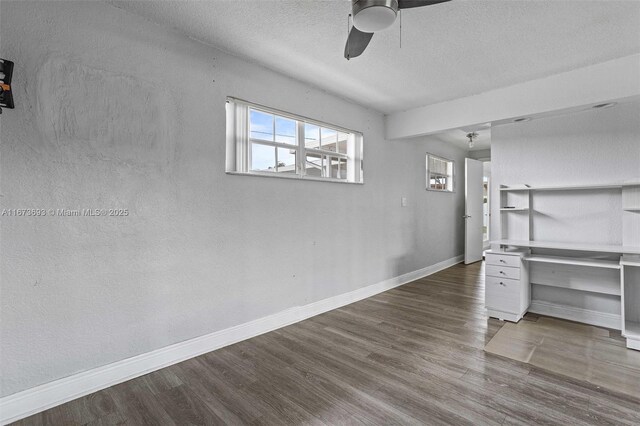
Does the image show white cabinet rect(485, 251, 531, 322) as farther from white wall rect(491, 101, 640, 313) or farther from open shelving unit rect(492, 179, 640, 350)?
white wall rect(491, 101, 640, 313)

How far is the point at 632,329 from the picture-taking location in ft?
8.50

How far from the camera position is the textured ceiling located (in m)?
2.00

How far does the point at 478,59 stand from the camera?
2672mm

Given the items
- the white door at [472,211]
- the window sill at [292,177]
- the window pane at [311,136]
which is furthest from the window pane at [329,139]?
the white door at [472,211]

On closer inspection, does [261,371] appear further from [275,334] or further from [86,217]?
[86,217]

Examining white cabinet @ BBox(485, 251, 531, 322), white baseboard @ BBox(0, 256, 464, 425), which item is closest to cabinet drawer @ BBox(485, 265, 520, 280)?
white cabinet @ BBox(485, 251, 531, 322)

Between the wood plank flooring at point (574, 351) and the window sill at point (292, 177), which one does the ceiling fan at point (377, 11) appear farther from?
the wood plank flooring at point (574, 351)

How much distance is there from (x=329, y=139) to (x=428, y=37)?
5.09 feet

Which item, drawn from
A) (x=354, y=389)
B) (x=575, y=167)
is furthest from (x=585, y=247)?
(x=354, y=389)

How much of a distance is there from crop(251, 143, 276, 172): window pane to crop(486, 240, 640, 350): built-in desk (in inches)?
98.2

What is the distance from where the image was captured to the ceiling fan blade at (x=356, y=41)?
175 cm

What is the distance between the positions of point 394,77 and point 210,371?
122 inches

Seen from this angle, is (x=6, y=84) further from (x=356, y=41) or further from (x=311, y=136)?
(x=311, y=136)

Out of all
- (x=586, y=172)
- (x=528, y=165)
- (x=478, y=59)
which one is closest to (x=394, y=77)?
(x=478, y=59)
